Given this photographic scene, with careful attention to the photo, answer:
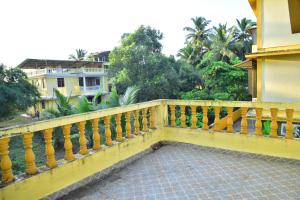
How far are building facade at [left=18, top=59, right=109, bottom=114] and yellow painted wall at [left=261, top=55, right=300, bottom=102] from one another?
23.6 m

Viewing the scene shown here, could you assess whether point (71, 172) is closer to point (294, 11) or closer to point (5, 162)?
point (5, 162)

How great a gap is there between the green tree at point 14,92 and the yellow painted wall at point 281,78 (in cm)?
1769

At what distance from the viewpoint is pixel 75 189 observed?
3.24 m

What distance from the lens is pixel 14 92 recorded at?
17.8m

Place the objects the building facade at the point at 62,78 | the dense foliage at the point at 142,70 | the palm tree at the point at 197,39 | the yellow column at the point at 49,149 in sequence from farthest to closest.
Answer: the palm tree at the point at 197,39 < the building facade at the point at 62,78 < the dense foliage at the point at 142,70 < the yellow column at the point at 49,149

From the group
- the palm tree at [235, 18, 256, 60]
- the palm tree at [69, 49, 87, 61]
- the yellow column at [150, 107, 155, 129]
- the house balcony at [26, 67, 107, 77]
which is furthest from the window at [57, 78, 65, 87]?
the yellow column at [150, 107, 155, 129]

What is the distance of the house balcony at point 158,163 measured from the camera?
9.42 ft

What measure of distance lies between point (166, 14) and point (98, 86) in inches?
742

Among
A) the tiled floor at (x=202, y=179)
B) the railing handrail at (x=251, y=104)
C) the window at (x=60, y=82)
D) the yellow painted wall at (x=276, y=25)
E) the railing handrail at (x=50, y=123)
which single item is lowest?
the tiled floor at (x=202, y=179)

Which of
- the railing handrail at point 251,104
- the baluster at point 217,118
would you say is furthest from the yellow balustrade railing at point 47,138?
the baluster at point 217,118

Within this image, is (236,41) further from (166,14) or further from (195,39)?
(166,14)

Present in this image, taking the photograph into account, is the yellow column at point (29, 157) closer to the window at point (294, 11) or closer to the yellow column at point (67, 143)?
the yellow column at point (67, 143)

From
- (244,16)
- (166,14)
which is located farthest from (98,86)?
(244,16)

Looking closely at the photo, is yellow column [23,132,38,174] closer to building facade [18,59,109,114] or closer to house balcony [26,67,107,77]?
building facade [18,59,109,114]
